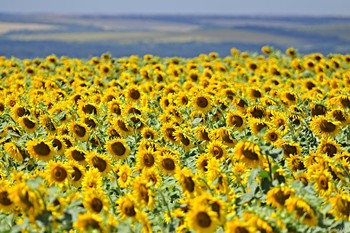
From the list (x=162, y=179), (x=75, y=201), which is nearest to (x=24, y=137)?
(x=162, y=179)

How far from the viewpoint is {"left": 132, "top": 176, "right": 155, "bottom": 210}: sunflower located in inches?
245

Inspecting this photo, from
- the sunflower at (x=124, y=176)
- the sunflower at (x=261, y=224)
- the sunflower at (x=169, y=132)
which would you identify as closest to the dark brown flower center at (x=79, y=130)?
the sunflower at (x=169, y=132)

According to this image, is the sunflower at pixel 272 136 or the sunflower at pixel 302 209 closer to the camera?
the sunflower at pixel 302 209

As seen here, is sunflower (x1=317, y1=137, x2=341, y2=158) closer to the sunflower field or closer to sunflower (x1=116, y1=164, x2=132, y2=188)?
the sunflower field

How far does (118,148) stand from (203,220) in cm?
310

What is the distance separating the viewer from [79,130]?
9.01 m

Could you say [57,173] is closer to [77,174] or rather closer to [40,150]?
[77,174]

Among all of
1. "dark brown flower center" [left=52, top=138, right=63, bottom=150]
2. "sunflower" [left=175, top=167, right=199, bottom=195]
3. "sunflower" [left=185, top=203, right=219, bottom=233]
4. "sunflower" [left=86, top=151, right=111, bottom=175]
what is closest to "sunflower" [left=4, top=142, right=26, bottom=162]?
"dark brown flower center" [left=52, top=138, right=63, bottom=150]

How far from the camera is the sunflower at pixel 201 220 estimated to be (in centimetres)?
539

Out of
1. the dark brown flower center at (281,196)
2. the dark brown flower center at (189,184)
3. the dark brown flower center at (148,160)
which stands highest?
the dark brown flower center at (281,196)

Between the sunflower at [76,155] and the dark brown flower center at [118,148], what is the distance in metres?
0.62

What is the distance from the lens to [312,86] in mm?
13359

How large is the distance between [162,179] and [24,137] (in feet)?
7.03

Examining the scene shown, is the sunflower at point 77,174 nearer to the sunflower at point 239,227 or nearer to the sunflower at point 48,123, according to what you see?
the sunflower at point 48,123
